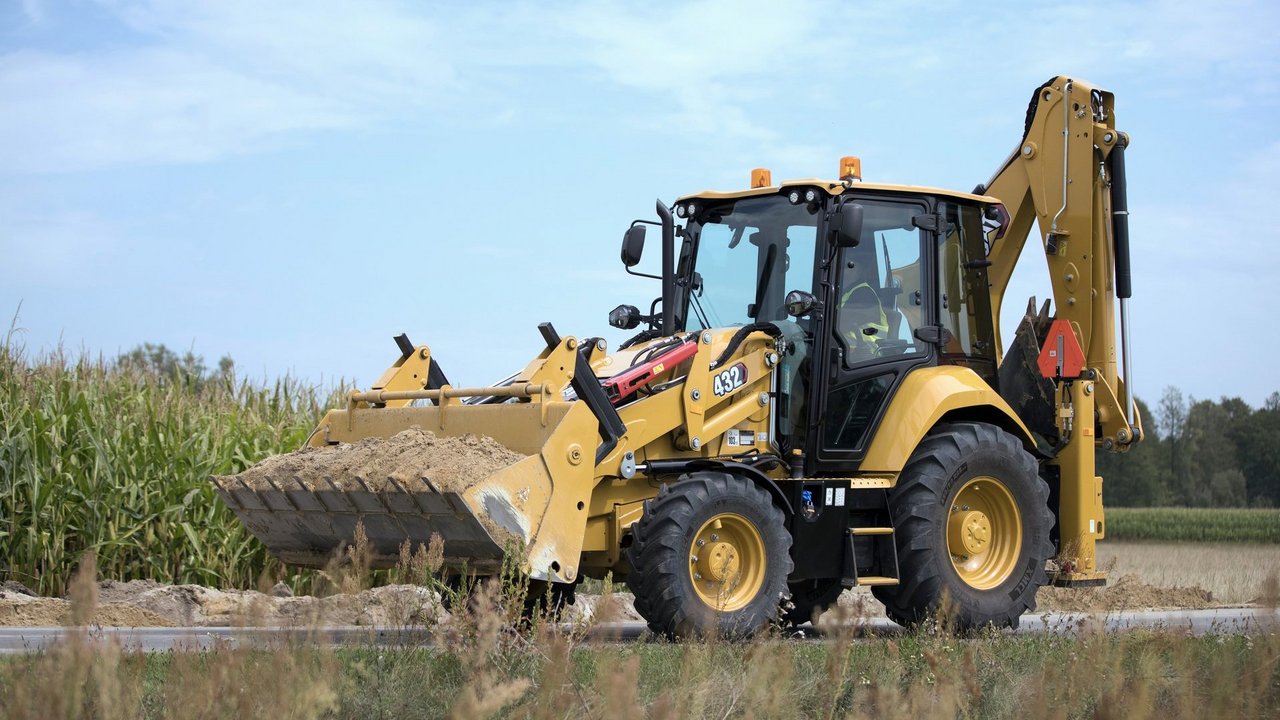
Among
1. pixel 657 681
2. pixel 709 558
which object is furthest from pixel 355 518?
Answer: pixel 657 681

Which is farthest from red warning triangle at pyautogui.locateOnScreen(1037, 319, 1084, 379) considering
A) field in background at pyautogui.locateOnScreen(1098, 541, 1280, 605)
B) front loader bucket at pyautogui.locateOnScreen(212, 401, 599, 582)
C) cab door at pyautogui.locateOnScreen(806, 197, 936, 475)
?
front loader bucket at pyautogui.locateOnScreen(212, 401, 599, 582)

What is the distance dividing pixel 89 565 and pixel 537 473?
4460 millimetres

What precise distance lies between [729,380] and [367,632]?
9.97 ft

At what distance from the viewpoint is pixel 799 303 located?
33.5ft

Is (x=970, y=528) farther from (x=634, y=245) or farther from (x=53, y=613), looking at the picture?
(x=53, y=613)

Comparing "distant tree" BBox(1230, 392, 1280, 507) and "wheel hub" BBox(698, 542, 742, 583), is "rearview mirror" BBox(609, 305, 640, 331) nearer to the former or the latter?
"wheel hub" BBox(698, 542, 742, 583)

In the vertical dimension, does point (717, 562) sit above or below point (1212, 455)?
below

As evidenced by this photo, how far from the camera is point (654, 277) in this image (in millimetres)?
10953

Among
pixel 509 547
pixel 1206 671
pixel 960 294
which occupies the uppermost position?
pixel 960 294

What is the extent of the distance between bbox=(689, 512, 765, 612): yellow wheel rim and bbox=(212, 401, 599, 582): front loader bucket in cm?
90

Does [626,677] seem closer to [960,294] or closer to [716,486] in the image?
[716,486]

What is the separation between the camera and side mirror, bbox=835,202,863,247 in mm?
9953

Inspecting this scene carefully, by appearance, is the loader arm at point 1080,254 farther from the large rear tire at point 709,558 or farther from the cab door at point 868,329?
the large rear tire at point 709,558

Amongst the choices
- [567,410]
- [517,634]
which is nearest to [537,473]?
[567,410]
